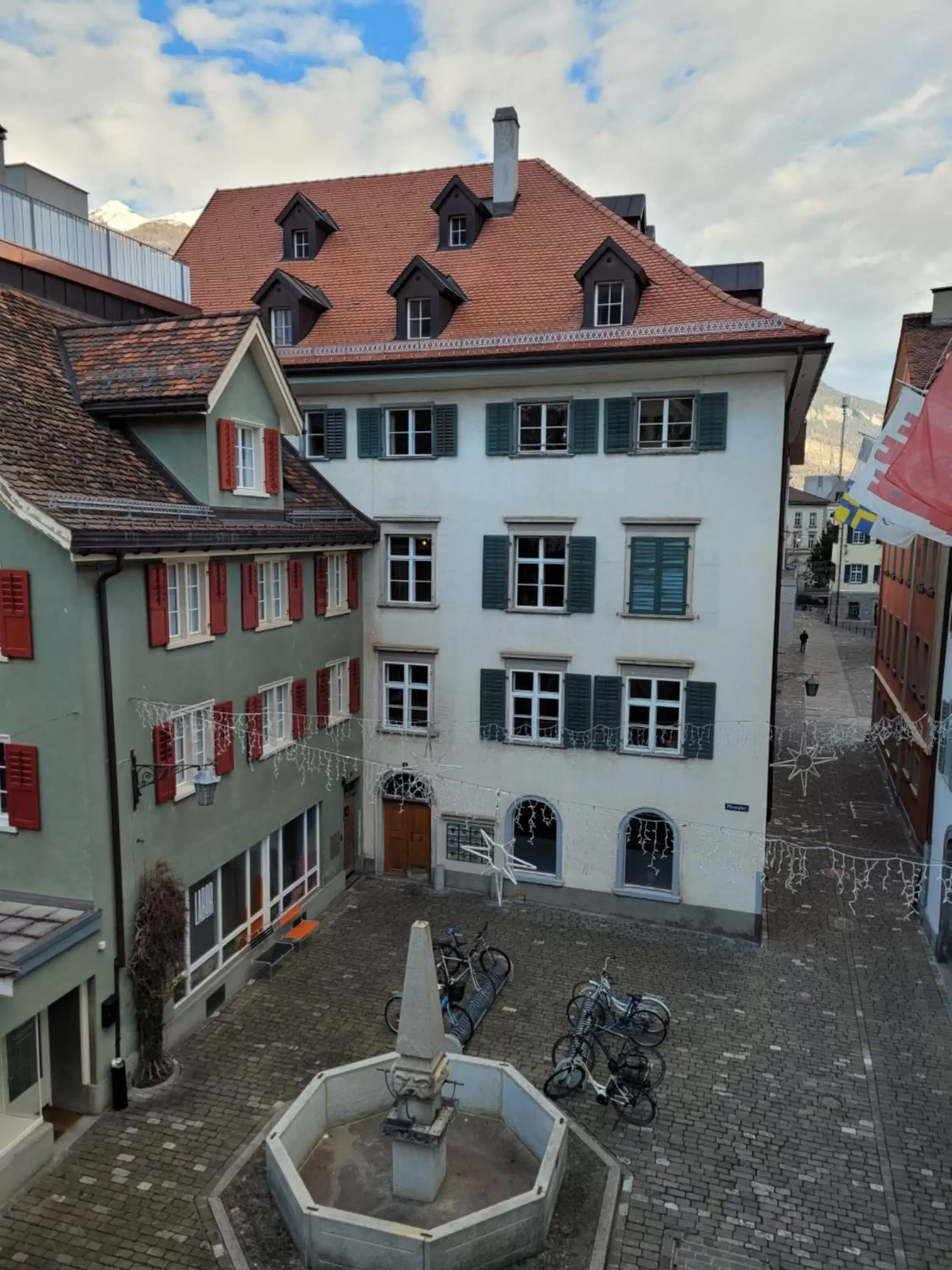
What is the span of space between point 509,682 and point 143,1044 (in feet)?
32.7

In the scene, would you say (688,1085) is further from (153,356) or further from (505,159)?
(505,159)

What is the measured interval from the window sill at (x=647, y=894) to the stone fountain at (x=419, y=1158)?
25.0ft

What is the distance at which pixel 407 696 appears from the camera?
20.3 metres

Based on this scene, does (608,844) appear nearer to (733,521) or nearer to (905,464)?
(733,521)

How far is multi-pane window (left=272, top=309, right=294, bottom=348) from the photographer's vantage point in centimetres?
2069

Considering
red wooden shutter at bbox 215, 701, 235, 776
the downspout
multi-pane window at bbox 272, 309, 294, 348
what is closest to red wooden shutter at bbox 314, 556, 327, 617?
red wooden shutter at bbox 215, 701, 235, 776

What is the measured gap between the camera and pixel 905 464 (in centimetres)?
1234

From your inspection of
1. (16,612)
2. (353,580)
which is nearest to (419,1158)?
(16,612)

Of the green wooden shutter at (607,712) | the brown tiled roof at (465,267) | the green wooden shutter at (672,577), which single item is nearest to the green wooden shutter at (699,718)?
the green wooden shutter at (607,712)

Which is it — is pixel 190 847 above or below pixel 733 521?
below

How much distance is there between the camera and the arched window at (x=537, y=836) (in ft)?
63.6

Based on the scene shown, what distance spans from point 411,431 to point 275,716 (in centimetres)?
717

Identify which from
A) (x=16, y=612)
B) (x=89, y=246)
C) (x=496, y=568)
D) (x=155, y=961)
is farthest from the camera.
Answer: (x=496, y=568)

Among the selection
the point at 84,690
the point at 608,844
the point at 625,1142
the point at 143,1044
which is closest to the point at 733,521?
the point at 608,844
